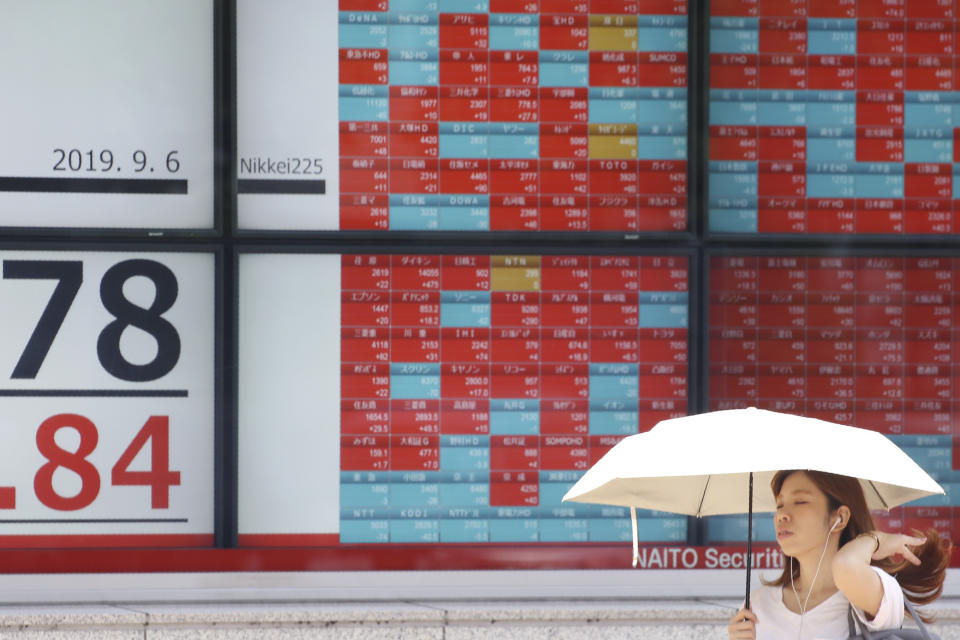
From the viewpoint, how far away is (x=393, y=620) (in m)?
6.09

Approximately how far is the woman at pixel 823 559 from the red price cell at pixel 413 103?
10.4ft

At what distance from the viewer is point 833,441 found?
3.46 m

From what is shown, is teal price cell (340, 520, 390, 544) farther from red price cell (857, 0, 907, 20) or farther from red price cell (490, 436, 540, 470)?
red price cell (857, 0, 907, 20)

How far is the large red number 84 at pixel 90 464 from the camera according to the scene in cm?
613

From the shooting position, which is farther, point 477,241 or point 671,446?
point 477,241

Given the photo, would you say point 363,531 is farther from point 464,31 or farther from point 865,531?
point 865,531

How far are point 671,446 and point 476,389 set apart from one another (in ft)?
9.37

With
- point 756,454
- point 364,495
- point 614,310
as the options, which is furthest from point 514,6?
point 756,454

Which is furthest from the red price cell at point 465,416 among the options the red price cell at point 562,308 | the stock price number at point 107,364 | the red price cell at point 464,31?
the red price cell at point 464,31

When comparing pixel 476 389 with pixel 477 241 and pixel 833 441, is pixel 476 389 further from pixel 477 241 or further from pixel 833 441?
pixel 833 441

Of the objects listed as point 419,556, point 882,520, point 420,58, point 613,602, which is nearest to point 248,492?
point 419,556

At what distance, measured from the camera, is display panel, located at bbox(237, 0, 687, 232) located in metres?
6.20

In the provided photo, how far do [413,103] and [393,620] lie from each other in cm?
272

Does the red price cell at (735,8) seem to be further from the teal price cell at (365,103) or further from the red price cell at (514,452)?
the red price cell at (514,452)
